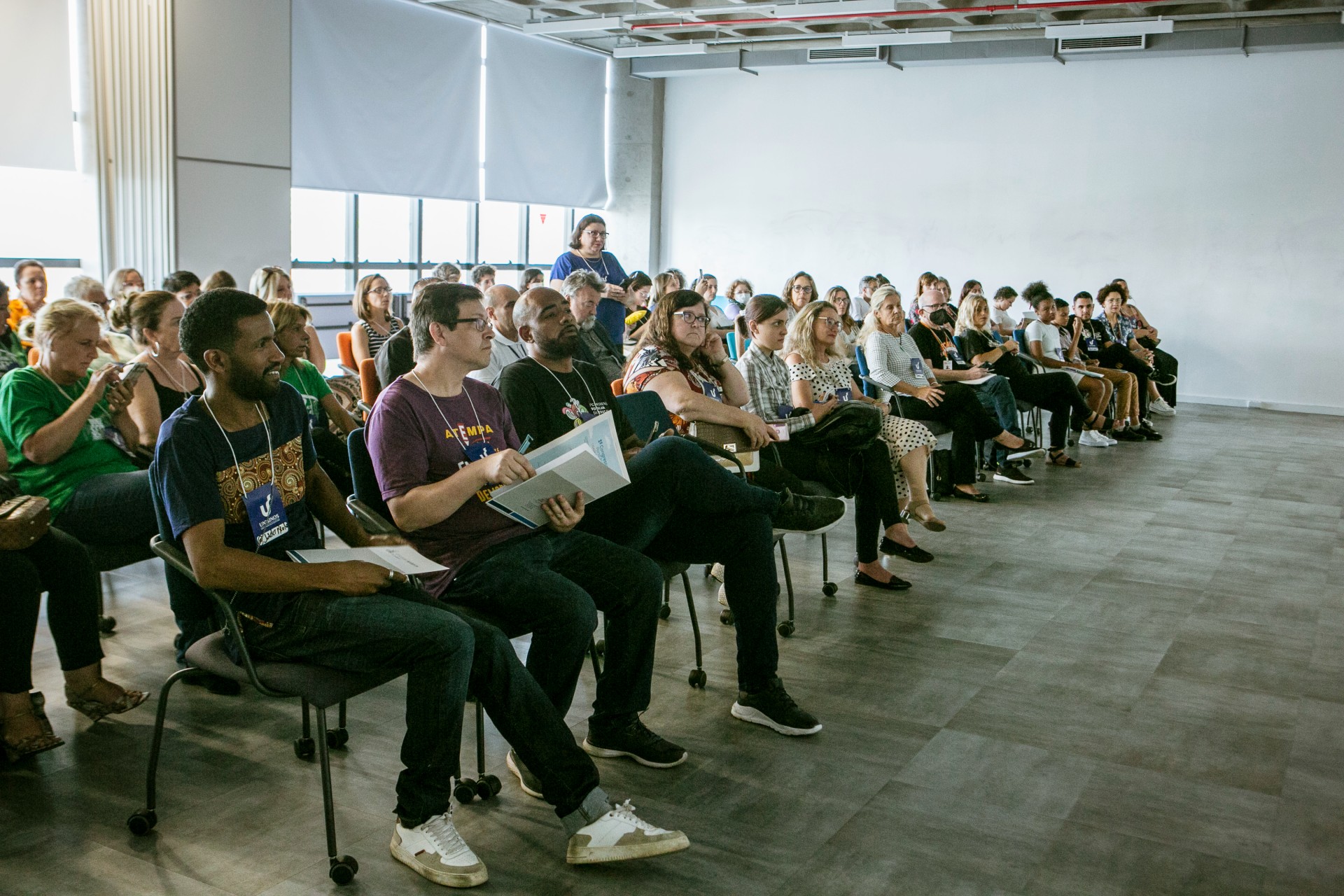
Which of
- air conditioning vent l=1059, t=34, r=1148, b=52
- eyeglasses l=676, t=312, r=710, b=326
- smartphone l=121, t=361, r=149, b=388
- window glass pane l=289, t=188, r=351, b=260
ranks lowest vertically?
smartphone l=121, t=361, r=149, b=388

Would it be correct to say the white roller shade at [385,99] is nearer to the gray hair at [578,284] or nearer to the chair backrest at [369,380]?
the chair backrest at [369,380]

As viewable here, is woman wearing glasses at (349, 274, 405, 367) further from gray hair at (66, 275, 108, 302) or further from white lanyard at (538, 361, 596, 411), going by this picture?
white lanyard at (538, 361, 596, 411)

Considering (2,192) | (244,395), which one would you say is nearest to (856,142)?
(2,192)

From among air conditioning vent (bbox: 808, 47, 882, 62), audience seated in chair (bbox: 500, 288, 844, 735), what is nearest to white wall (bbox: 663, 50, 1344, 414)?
air conditioning vent (bbox: 808, 47, 882, 62)

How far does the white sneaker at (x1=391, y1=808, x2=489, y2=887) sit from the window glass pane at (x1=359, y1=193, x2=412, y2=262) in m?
10.2

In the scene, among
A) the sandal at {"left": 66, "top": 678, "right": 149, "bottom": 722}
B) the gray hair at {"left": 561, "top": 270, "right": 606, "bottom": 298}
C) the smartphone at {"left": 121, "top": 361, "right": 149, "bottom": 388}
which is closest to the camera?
the sandal at {"left": 66, "top": 678, "right": 149, "bottom": 722}

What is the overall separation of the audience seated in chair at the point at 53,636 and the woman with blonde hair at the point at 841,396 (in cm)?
283

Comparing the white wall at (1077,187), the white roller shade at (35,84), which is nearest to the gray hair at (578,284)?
the white roller shade at (35,84)

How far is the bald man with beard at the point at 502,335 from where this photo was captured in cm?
469

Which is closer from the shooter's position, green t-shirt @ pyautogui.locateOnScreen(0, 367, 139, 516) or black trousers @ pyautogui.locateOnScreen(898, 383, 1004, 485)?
green t-shirt @ pyautogui.locateOnScreen(0, 367, 139, 516)

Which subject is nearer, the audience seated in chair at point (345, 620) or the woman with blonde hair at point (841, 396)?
Result: the audience seated in chair at point (345, 620)

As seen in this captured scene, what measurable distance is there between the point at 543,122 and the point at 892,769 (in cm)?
1144

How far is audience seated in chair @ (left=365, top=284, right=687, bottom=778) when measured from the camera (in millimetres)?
2541

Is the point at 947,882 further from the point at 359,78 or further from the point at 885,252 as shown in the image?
the point at 885,252
